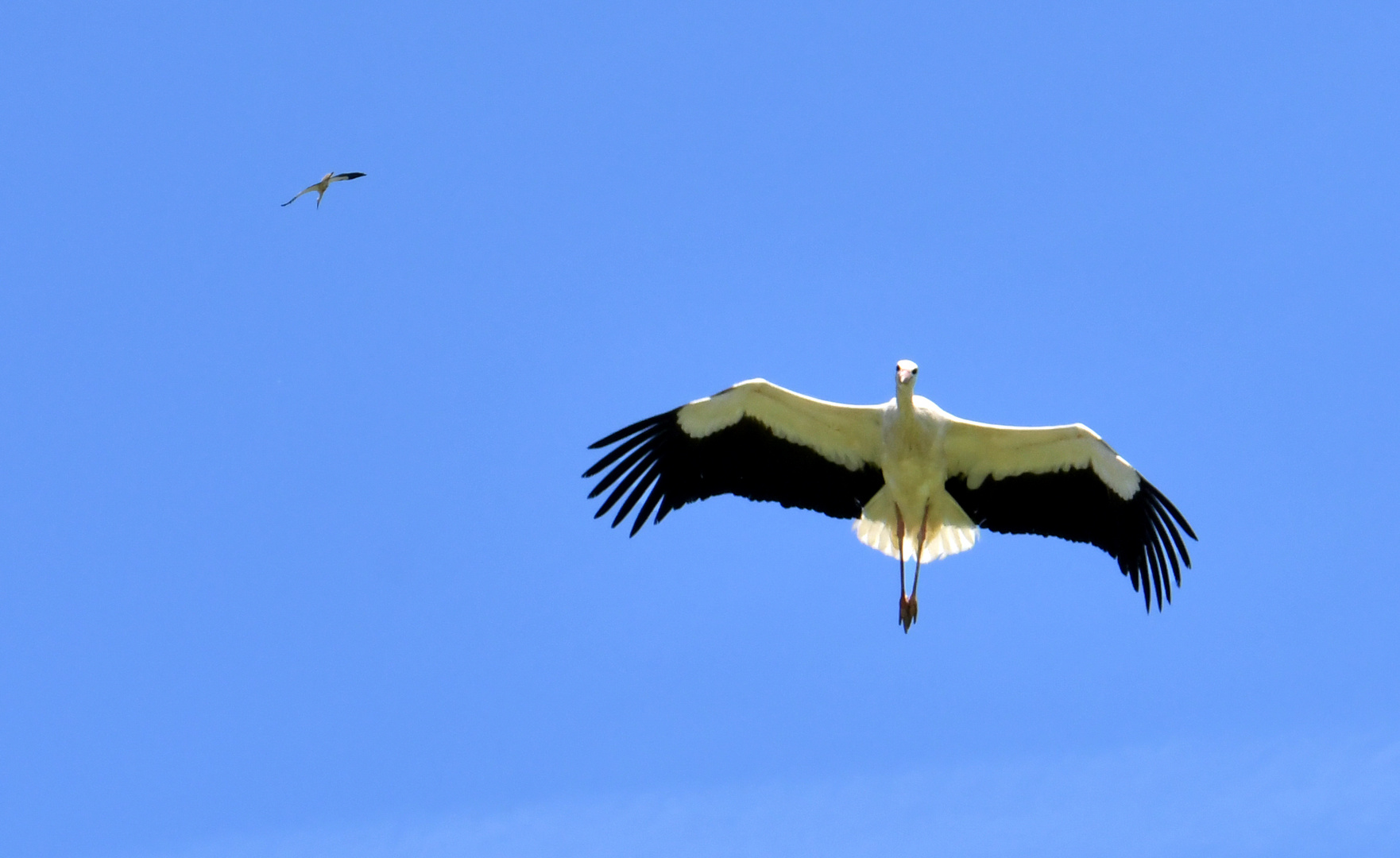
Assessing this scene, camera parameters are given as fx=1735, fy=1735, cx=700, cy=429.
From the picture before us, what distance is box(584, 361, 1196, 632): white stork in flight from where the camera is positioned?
42.2 feet

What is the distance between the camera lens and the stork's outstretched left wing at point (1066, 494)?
1295cm

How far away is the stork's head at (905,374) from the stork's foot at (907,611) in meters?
1.67

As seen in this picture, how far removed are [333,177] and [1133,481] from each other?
639cm

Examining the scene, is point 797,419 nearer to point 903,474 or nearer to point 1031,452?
point 903,474

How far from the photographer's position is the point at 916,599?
13219 millimetres

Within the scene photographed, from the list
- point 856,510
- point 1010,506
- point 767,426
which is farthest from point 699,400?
point 1010,506

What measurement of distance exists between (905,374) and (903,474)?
869mm

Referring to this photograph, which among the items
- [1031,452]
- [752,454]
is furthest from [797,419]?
[1031,452]

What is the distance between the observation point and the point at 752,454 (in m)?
13.2

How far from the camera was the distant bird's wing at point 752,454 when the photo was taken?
42.2ft

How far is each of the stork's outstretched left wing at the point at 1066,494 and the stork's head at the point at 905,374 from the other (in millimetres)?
503

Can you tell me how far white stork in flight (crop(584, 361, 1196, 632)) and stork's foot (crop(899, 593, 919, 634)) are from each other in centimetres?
1

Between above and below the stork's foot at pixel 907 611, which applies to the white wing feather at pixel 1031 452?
above

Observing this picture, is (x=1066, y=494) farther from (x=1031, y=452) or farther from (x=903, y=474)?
(x=903, y=474)
